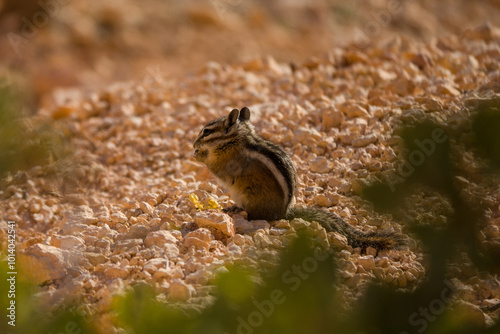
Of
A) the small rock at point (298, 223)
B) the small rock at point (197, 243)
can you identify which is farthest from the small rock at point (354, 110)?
the small rock at point (197, 243)

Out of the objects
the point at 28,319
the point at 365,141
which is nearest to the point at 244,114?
the point at 365,141

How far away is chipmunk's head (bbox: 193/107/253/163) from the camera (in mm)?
4531

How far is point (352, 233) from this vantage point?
157 inches

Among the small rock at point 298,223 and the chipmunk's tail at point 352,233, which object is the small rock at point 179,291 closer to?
the small rock at point 298,223

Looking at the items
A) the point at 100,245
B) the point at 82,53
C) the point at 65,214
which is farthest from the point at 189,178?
the point at 82,53

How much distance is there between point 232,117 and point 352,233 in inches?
48.2

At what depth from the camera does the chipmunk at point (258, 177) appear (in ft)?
13.1

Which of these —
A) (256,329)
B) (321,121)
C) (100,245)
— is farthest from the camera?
(321,121)

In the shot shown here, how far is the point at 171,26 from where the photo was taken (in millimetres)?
13258

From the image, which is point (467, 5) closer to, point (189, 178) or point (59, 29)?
point (59, 29)

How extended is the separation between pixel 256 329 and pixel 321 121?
4285 mm

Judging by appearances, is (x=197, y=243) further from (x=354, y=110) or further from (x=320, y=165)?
(x=354, y=110)

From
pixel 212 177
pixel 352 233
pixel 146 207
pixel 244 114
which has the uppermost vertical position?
pixel 244 114

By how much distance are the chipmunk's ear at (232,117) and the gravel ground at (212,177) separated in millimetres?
601
